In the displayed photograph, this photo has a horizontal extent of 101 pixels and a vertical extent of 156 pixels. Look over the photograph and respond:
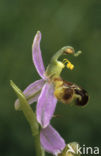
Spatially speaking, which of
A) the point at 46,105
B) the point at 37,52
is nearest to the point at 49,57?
the point at 37,52

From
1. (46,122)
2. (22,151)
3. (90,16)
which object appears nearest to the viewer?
(46,122)

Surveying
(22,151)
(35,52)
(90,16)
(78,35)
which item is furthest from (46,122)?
(90,16)

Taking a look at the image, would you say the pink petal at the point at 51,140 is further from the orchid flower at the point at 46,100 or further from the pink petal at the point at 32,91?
the pink petal at the point at 32,91

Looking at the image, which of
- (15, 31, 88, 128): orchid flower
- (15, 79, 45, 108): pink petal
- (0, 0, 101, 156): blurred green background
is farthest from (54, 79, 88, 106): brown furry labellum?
(0, 0, 101, 156): blurred green background

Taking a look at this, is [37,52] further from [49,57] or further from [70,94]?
[49,57]

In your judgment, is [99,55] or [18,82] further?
[99,55]

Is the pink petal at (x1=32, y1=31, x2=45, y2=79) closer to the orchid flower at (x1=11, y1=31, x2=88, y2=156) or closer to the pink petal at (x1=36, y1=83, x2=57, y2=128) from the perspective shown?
the orchid flower at (x1=11, y1=31, x2=88, y2=156)

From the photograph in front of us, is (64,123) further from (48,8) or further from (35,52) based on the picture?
(35,52)
